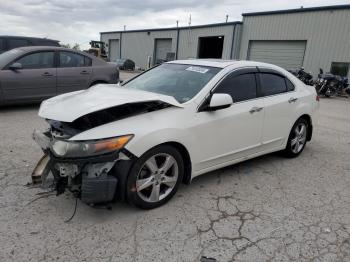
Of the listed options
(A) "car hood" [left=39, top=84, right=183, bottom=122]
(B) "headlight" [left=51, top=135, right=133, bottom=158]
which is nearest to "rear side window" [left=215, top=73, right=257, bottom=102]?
(A) "car hood" [left=39, top=84, right=183, bottom=122]

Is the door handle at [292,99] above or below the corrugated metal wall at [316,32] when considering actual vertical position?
below

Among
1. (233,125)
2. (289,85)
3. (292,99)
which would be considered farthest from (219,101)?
(289,85)

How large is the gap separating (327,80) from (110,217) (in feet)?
50.9

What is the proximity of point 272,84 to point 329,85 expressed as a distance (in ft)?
42.7

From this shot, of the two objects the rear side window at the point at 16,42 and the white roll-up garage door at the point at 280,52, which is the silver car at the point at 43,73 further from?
the white roll-up garage door at the point at 280,52

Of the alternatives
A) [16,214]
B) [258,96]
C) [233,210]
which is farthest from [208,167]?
[16,214]

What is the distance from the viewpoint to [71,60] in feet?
27.7

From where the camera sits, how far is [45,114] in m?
3.36

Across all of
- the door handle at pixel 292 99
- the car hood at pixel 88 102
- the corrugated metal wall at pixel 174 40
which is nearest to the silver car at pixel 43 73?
the car hood at pixel 88 102

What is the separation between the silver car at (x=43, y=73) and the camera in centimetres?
747

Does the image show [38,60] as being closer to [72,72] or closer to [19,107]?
[72,72]

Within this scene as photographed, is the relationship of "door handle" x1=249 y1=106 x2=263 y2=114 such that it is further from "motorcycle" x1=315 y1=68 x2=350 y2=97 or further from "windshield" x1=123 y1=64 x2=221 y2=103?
"motorcycle" x1=315 y1=68 x2=350 y2=97

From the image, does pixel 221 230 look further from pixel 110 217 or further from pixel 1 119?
pixel 1 119

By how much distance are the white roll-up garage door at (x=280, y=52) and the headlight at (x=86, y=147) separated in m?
19.4
